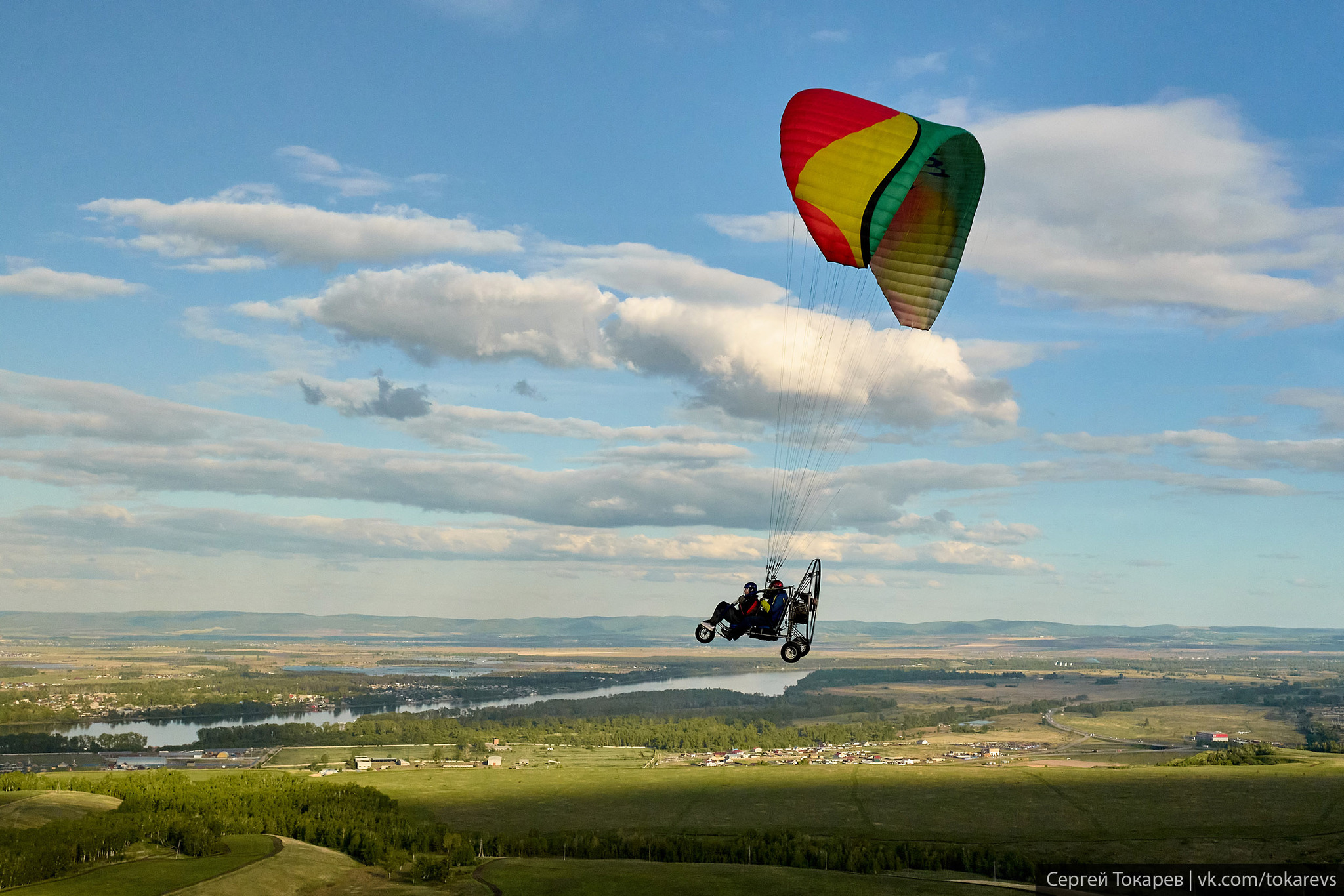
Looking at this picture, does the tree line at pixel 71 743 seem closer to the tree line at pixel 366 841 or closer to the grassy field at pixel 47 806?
the tree line at pixel 366 841

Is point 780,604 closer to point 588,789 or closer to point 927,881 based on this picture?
point 927,881

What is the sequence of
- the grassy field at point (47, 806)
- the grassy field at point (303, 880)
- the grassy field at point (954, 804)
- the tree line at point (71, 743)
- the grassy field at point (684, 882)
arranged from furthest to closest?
the tree line at point (71, 743)
the grassy field at point (954, 804)
the grassy field at point (47, 806)
the grassy field at point (684, 882)
the grassy field at point (303, 880)

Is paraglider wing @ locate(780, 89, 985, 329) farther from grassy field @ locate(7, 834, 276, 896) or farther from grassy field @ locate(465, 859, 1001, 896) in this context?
grassy field @ locate(7, 834, 276, 896)

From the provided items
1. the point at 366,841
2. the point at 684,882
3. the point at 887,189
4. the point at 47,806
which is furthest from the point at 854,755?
the point at 887,189

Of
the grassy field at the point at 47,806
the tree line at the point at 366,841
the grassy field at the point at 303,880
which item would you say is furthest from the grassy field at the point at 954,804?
the grassy field at the point at 47,806

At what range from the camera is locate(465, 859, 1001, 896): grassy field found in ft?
236

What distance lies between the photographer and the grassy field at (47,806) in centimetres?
8381

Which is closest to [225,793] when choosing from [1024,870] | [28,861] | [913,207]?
[28,861]

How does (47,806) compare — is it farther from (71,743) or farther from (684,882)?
(71,743)

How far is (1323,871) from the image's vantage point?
7744cm

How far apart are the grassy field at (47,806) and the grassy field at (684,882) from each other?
37.1 m

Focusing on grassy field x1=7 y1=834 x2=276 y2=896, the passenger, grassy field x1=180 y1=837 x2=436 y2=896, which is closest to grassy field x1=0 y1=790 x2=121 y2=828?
grassy field x1=7 y1=834 x2=276 y2=896

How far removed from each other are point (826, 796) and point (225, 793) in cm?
6249

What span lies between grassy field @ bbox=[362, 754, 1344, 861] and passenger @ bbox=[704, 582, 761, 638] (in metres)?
62.6
